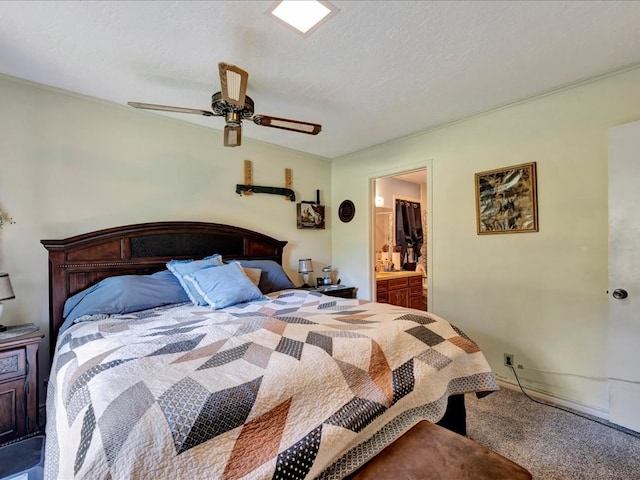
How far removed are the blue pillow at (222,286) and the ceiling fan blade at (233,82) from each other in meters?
1.26

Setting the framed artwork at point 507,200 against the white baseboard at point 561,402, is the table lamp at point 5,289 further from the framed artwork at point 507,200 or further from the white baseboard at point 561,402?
the white baseboard at point 561,402

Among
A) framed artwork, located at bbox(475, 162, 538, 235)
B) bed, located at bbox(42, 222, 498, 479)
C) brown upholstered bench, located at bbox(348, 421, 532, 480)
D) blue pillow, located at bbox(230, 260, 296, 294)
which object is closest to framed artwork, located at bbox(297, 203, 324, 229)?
blue pillow, located at bbox(230, 260, 296, 294)

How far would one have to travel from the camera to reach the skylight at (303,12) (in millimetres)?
1509

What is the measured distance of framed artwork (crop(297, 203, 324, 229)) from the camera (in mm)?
3908

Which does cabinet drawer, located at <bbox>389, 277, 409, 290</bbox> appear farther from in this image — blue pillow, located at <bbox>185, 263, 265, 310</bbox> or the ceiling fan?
the ceiling fan

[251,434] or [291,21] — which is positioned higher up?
[291,21]

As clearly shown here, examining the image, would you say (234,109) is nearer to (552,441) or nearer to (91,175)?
(91,175)

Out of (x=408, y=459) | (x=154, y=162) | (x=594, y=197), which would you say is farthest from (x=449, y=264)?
(x=154, y=162)

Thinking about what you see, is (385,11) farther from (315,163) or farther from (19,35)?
(315,163)

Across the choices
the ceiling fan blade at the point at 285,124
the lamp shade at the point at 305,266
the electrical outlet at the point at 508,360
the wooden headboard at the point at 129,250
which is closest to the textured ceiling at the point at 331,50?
the ceiling fan blade at the point at 285,124

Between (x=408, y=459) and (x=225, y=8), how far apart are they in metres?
2.15

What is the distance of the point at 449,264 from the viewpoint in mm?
3039

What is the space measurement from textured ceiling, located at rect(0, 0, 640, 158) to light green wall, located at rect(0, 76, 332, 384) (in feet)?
0.77

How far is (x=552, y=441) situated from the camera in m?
1.91
